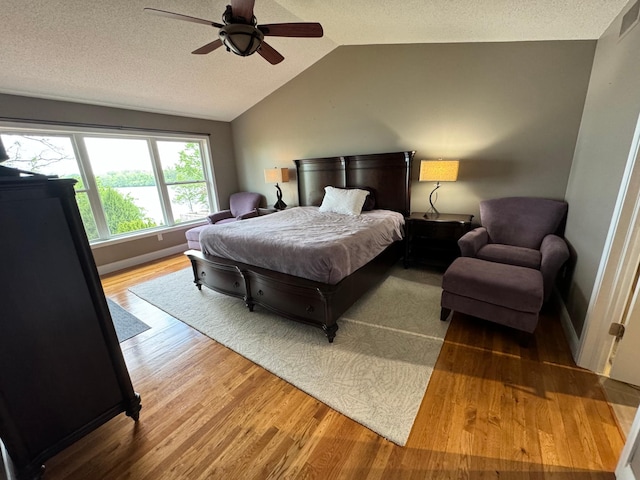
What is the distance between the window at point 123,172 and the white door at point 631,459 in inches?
180

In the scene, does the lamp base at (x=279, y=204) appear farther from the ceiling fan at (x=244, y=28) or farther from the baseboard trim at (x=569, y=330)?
the baseboard trim at (x=569, y=330)

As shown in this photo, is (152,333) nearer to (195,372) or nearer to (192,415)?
(195,372)

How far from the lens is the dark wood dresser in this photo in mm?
1056

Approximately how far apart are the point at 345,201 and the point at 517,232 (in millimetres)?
2012

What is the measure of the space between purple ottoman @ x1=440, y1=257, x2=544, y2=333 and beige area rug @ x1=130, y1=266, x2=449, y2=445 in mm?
311

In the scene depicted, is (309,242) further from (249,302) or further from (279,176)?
(279,176)

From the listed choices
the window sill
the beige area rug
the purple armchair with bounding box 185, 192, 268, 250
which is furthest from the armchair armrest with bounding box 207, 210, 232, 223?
the beige area rug

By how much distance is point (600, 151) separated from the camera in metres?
2.02

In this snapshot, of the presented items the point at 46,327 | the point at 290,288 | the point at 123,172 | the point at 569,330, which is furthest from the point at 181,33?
the point at 569,330

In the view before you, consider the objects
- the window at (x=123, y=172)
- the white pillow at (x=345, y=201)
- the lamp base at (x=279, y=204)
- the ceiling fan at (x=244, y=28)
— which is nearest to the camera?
the ceiling fan at (x=244, y=28)

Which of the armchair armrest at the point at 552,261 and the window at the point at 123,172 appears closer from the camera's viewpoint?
the armchair armrest at the point at 552,261

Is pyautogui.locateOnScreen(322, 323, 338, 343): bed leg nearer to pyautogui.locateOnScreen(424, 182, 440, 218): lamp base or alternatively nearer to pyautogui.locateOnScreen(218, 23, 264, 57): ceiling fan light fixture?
pyautogui.locateOnScreen(424, 182, 440, 218): lamp base

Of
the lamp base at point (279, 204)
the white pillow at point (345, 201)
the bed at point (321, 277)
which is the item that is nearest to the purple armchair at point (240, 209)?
the lamp base at point (279, 204)

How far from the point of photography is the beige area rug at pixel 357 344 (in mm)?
1556
